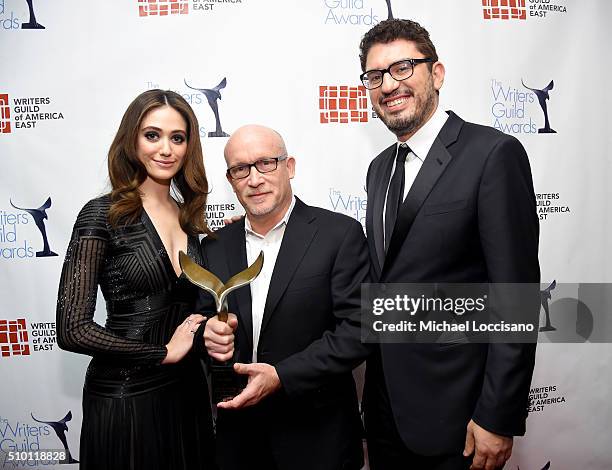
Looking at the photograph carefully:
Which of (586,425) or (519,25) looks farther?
(586,425)

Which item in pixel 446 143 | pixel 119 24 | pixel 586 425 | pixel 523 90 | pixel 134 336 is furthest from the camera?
pixel 586 425

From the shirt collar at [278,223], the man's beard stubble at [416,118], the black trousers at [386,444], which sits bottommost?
the black trousers at [386,444]

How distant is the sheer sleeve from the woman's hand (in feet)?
0.12

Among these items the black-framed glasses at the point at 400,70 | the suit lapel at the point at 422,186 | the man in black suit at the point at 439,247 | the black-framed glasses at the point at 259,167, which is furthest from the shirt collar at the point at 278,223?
the black-framed glasses at the point at 400,70

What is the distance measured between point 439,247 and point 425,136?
1.17ft

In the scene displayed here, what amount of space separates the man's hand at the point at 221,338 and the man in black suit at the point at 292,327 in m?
0.08

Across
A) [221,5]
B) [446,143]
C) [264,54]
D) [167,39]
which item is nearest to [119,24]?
[167,39]

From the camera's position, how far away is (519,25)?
232cm

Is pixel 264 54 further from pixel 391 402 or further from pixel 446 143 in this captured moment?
pixel 391 402

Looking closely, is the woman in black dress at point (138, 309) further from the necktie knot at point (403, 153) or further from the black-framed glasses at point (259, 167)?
the necktie knot at point (403, 153)

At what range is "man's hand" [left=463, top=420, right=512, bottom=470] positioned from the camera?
124 cm

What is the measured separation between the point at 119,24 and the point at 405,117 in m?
1.52

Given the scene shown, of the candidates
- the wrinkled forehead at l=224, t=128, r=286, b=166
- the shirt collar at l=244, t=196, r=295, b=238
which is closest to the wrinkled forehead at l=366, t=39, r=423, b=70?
the wrinkled forehead at l=224, t=128, r=286, b=166

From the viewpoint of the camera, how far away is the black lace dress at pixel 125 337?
142 centimetres
